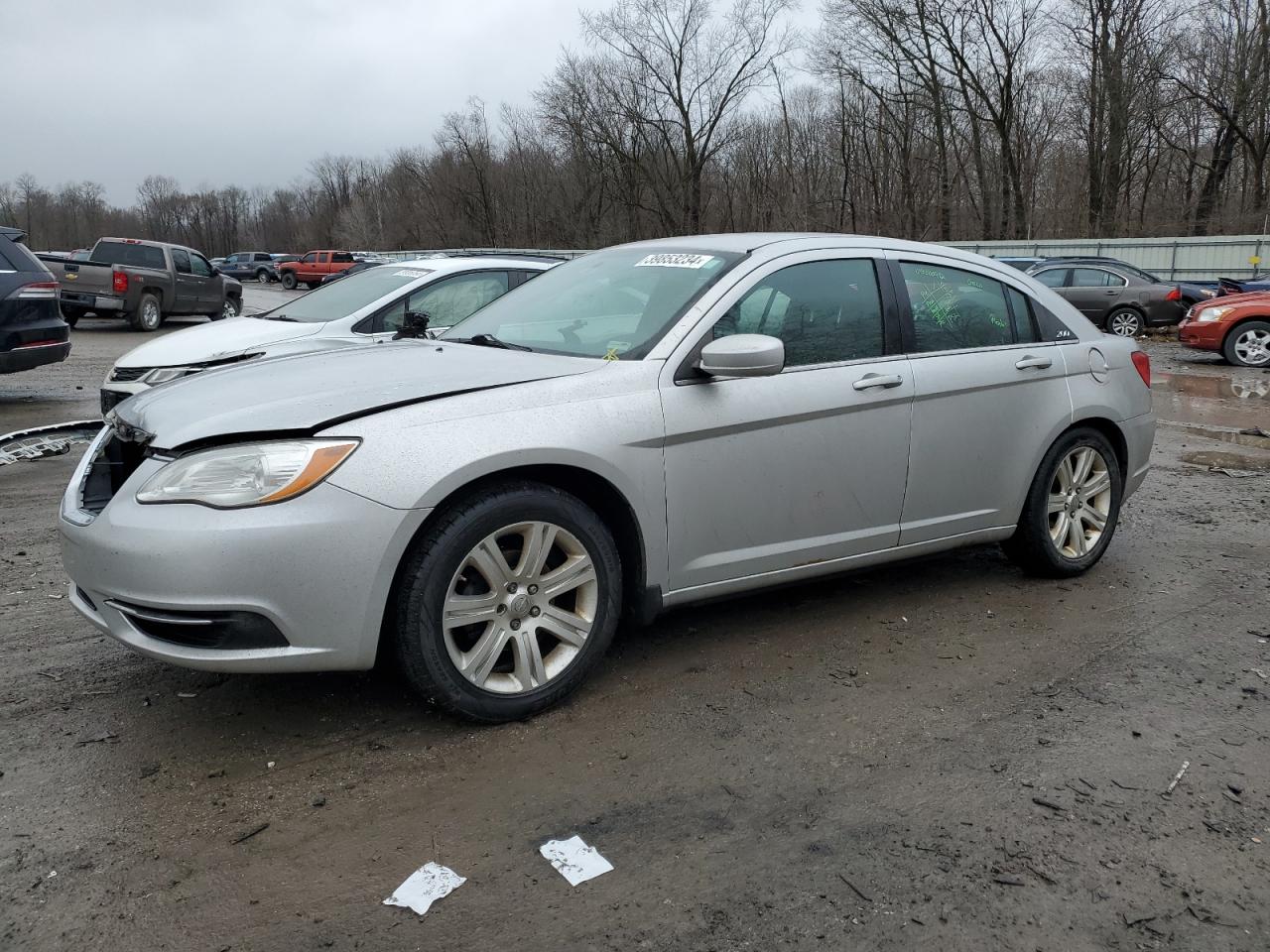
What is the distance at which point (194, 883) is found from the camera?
8.50ft

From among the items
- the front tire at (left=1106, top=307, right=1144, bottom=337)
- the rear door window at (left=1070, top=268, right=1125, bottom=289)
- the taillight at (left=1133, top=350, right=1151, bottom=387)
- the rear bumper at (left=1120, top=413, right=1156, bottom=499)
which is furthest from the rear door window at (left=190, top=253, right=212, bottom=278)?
the rear bumper at (left=1120, top=413, right=1156, bottom=499)

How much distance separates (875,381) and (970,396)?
598 millimetres

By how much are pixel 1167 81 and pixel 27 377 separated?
141 feet

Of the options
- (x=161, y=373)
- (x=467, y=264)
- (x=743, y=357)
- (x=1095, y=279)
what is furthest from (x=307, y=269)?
(x=743, y=357)

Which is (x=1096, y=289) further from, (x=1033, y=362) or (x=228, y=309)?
(x=228, y=309)

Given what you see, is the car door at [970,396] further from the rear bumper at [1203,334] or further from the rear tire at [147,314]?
the rear tire at [147,314]

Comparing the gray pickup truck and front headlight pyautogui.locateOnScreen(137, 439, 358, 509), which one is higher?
the gray pickup truck

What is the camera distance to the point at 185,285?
2244 centimetres

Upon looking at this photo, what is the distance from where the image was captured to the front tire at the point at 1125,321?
70.0ft

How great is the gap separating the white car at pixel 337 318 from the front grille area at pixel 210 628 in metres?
4.27

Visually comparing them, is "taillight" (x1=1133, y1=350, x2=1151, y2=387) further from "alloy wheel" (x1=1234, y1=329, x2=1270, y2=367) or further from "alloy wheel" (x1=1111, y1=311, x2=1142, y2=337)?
"alloy wheel" (x1=1111, y1=311, x2=1142, y2=337)

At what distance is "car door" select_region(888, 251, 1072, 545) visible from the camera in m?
4.44

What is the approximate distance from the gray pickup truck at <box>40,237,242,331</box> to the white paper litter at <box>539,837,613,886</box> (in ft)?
68.2

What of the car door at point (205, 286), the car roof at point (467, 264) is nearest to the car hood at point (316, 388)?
the car roof at point (467, 264)
